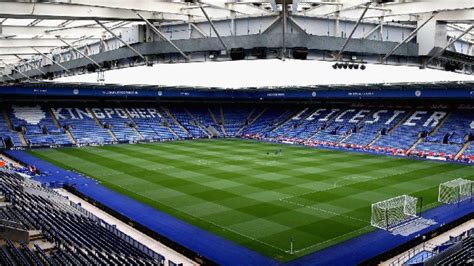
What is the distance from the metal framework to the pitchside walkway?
9.01 metres

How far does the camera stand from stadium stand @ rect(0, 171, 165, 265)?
14.8 metres

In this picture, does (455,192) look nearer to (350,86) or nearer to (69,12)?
(69,12)

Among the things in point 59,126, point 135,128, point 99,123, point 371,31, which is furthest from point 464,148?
point 59,126

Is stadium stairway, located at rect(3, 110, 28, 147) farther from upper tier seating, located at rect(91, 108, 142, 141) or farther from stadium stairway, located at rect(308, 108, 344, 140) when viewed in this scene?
stadium stairway, located at rect(308, 108, 344, 140)

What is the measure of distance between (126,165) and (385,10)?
32630 mm

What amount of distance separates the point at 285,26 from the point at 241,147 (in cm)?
4477

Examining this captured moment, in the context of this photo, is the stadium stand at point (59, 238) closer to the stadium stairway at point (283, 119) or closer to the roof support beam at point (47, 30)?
the roof support beam at point (47, 30)

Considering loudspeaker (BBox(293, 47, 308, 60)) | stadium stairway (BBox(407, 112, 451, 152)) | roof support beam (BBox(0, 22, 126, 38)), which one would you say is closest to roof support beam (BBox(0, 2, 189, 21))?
loudspeaker (BBox(293, 47, 308, 60))

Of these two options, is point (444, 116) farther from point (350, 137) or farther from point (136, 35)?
point (136, 35)

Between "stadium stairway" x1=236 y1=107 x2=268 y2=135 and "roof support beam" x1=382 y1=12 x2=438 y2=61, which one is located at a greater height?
"roof support beam" x1=382 y1=12 x2=438 y2=61

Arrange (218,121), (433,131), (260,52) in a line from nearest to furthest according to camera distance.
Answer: (260,52) → (433,131) → (218,121)

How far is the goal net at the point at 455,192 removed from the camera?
2756cm

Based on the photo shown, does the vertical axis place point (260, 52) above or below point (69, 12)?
below

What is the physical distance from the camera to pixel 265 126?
234 ft
